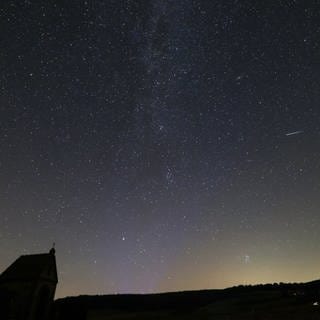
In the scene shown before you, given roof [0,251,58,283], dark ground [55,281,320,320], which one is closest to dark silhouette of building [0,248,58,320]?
roof [0,251,58,283]

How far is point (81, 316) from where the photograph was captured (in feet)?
98.9

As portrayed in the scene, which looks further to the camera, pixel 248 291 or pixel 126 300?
pixel 126 300

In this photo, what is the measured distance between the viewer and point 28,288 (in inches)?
1110

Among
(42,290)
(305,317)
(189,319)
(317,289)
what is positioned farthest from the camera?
(317,289)

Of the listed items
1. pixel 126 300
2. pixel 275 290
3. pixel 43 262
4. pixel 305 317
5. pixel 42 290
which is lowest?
pixel 305 317

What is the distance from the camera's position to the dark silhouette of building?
27234 millimetres

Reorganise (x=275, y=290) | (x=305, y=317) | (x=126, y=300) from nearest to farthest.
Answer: (x=305, y=317), (x=275, y=290), (x=126, y=300)

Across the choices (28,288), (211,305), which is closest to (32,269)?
(28,288)

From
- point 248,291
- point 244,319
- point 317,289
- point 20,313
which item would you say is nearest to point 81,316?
point 20,313

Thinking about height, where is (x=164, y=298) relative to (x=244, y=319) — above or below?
above

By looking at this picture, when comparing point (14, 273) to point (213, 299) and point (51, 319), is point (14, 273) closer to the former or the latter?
→ point (51, 319)

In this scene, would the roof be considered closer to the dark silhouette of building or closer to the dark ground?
the dark silhouette of building

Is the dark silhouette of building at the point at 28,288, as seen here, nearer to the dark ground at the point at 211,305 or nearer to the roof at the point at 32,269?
the roof at the point at 32,269

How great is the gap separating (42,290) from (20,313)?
7.84 feet
